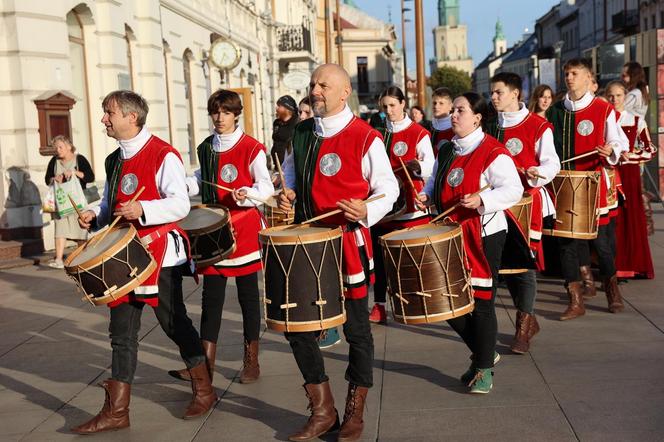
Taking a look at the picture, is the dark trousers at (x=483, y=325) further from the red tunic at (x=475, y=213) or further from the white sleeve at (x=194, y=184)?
the white sleeve at (x=194, y=184)

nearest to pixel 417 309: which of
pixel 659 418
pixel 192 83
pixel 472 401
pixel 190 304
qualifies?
pixel 472 401

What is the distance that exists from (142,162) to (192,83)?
56.8ft

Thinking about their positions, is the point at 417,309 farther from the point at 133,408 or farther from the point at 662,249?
the point at 662,249

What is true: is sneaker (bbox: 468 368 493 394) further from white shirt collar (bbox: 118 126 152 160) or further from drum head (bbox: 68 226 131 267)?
white shirt collar (bbox: 118 126 152 160)

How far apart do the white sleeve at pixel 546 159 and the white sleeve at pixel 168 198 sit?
2.46 meters

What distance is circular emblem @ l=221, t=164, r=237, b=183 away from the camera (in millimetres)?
6258

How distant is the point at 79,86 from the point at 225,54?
6289mm

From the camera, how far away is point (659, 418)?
5105mm

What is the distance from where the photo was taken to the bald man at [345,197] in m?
5.03

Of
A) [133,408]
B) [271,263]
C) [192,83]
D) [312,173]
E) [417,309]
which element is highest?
[192,83]

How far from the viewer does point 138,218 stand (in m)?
5.26

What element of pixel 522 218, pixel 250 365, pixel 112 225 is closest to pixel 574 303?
pixel 522 218

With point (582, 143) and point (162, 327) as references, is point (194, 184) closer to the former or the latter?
point (162, 327)

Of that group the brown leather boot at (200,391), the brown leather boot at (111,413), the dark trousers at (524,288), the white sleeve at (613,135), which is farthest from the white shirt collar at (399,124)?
the brown leather boot at (111,413)
